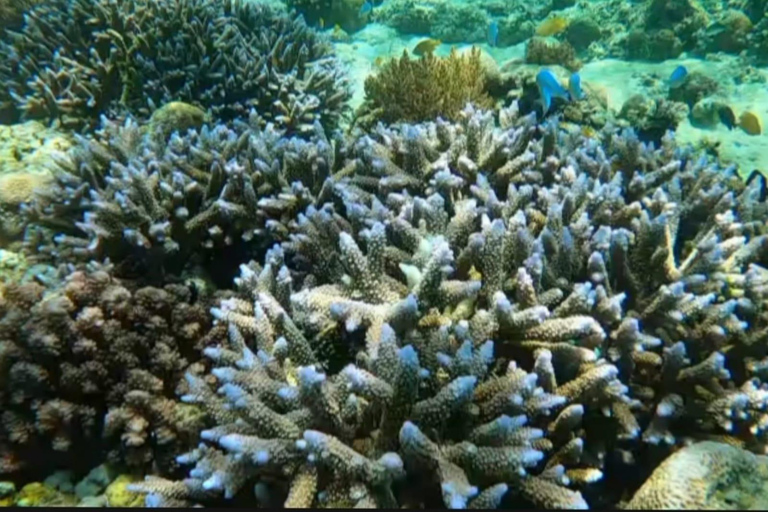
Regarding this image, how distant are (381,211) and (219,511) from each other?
1883 mm

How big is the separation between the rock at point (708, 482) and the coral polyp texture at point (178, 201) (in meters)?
2.58

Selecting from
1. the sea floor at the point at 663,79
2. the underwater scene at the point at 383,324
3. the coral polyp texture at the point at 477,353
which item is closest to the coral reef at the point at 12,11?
the underwater scene at the point at 383,324

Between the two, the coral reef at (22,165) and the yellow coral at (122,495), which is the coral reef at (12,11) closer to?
the coral reef at (22,165)

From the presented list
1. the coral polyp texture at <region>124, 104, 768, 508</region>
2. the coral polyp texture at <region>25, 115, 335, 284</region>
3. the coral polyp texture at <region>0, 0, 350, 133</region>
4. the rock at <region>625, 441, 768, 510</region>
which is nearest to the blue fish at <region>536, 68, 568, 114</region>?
the coral polyp texture at <region>124, 104, 768, 508</region>

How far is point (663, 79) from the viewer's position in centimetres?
1042

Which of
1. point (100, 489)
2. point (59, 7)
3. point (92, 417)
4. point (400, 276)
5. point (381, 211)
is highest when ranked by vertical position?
point (59, 7)

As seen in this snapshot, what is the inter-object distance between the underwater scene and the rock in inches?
0.4

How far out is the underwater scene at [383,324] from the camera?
228cm

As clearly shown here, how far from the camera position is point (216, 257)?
3.95 m

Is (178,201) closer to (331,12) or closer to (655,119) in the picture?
(655,119)

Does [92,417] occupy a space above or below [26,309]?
below

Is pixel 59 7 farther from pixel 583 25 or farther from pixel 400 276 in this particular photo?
pixel 583 25

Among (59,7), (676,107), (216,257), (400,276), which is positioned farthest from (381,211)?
(59,7)

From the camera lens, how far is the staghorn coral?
592cm
